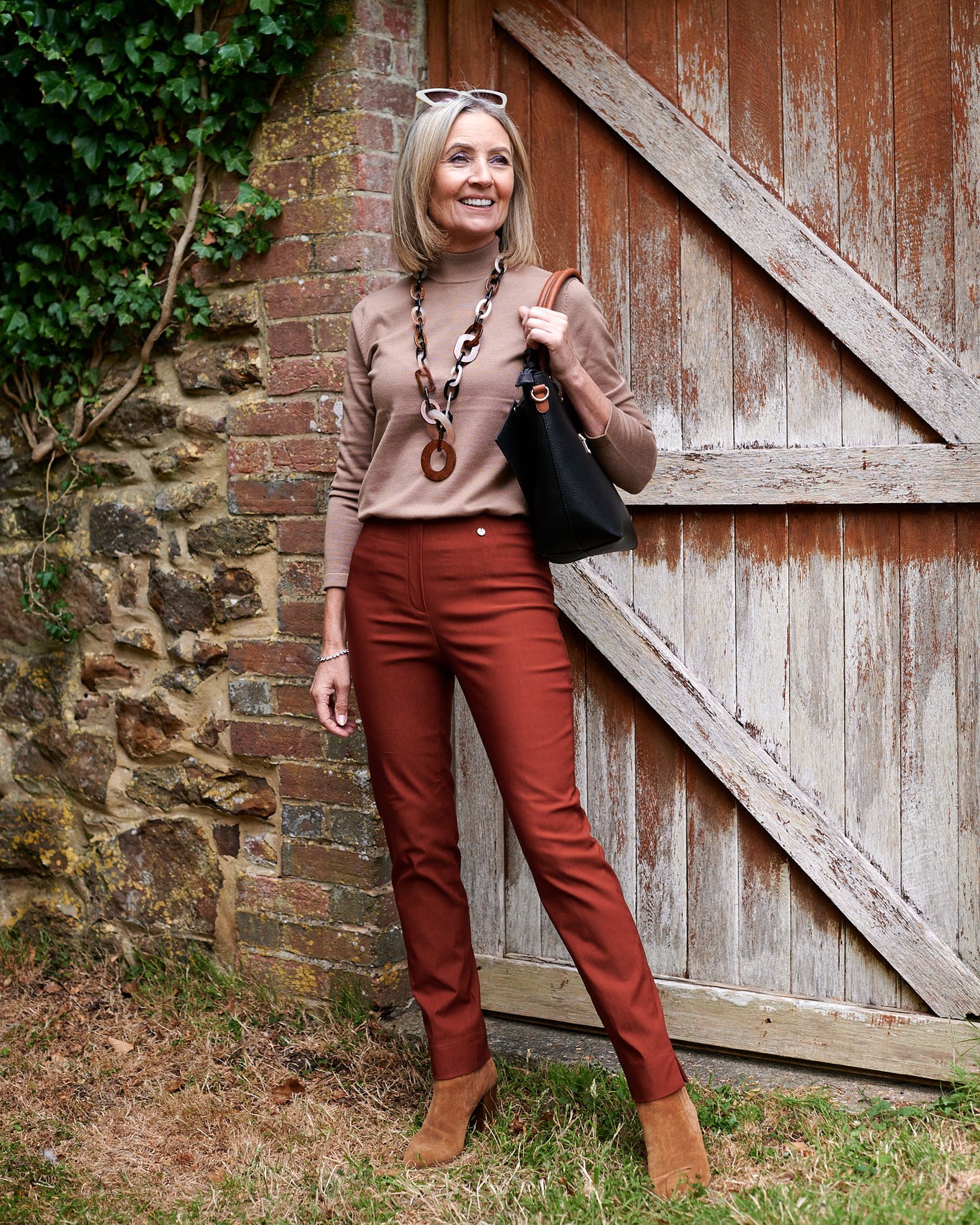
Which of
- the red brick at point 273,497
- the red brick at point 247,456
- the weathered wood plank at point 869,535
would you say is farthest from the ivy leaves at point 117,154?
the weathered wood plank at point 869,535

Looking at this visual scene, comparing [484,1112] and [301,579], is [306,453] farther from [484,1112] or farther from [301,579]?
[484,1112]

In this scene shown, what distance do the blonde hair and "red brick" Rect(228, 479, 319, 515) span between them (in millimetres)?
770

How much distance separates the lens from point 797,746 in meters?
2.94

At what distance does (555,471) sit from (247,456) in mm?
1256

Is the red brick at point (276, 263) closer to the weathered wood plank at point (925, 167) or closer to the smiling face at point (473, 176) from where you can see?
the smiling face at point (473, 176)

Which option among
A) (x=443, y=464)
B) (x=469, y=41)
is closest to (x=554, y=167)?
(x=469, y=41)

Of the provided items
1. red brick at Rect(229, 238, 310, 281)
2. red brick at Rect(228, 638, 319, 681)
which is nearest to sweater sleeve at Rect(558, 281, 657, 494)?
red brick at Rect(229, 238, 310, 281)

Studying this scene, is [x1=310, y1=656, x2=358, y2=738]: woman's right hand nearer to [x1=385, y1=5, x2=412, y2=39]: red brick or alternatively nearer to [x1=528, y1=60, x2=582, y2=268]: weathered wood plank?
[x1=528, y1=60, x2=582, y2=268]: weathered wood plank

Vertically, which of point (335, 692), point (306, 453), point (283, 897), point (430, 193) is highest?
point (430, 193)

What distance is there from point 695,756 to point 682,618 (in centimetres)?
34

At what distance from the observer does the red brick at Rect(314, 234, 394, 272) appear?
10.2 ft

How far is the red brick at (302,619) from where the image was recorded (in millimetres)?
3215

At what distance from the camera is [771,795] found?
116 inches

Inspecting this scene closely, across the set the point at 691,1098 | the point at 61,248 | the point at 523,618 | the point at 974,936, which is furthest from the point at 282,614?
the point at 974,936
